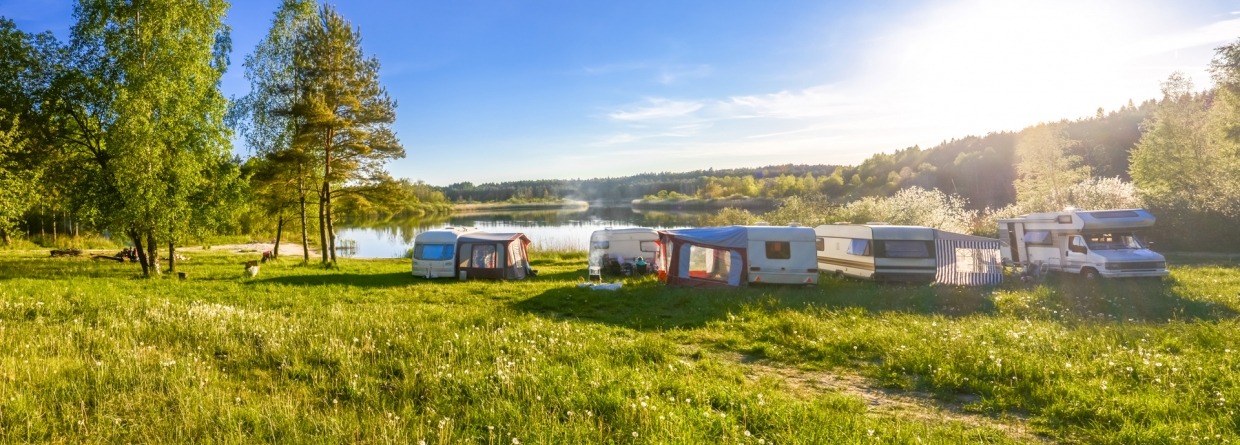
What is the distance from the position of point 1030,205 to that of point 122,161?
149 feet

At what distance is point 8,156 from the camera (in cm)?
1683

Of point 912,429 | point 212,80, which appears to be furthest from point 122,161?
point 912,429

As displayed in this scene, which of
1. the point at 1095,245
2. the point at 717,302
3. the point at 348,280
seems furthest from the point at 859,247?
the point at 348,280

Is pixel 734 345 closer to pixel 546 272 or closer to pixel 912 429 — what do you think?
pixel 912 429

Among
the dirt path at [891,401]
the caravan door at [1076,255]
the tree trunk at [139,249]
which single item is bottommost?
the dirt path at [891,401]

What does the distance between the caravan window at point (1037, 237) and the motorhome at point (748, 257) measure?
28.0 ft

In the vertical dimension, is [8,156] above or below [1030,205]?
above

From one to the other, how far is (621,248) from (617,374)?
1596 cm

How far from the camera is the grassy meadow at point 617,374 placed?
4805 mm

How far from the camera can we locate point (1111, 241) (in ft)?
55.9

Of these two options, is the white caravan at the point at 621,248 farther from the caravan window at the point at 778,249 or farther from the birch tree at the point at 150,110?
the birch tree at the point at 150,110

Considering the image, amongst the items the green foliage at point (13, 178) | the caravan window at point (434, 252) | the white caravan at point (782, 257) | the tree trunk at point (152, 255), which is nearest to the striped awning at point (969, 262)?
the white caravan at point (782, 257)

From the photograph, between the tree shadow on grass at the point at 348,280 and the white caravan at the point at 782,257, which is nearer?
the white caravan at the point at 782,257

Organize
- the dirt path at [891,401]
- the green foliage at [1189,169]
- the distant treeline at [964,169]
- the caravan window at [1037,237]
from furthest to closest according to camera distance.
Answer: the distant treeline at [964,169] < the green foliage at [1189,169] < the caravan window at [1037,237] < the dirt path at [891,401]
